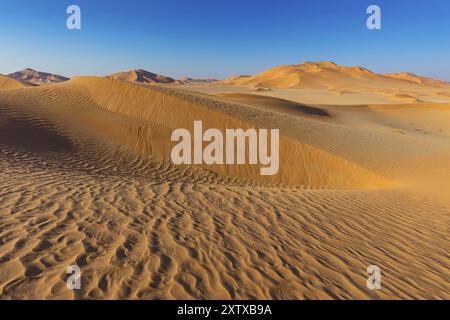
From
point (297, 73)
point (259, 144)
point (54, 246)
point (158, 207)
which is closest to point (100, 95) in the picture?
point (259, 144)

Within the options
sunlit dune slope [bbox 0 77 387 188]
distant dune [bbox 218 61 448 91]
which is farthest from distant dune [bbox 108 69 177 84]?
sunlit dune slope [bbox 0 77 387 188]

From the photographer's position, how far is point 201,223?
5180 mm

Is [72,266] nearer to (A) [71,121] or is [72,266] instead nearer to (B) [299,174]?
(B) [299,174]

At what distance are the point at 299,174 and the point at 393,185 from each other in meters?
3.36

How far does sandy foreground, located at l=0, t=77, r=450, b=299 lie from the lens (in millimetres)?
3617

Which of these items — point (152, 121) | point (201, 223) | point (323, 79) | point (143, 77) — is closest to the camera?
point (201, 223)

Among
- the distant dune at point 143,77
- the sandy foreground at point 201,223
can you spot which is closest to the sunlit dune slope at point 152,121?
the sandy foreground at point 201,223

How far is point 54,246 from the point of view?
398cm

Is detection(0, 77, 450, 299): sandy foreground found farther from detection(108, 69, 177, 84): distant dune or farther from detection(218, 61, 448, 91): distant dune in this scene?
detection(108, 69, 177, 84): distant dune

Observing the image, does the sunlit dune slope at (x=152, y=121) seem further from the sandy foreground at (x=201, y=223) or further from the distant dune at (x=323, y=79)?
the distant dune at (x=323, y=79)

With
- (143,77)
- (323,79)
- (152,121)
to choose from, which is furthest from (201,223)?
(143,77)

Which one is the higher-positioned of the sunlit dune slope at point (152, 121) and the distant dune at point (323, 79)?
the distant dune at point (323, 79)

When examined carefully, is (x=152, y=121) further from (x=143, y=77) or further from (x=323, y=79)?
(x=143, y=77)

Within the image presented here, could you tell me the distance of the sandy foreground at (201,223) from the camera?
3617 millimetres
